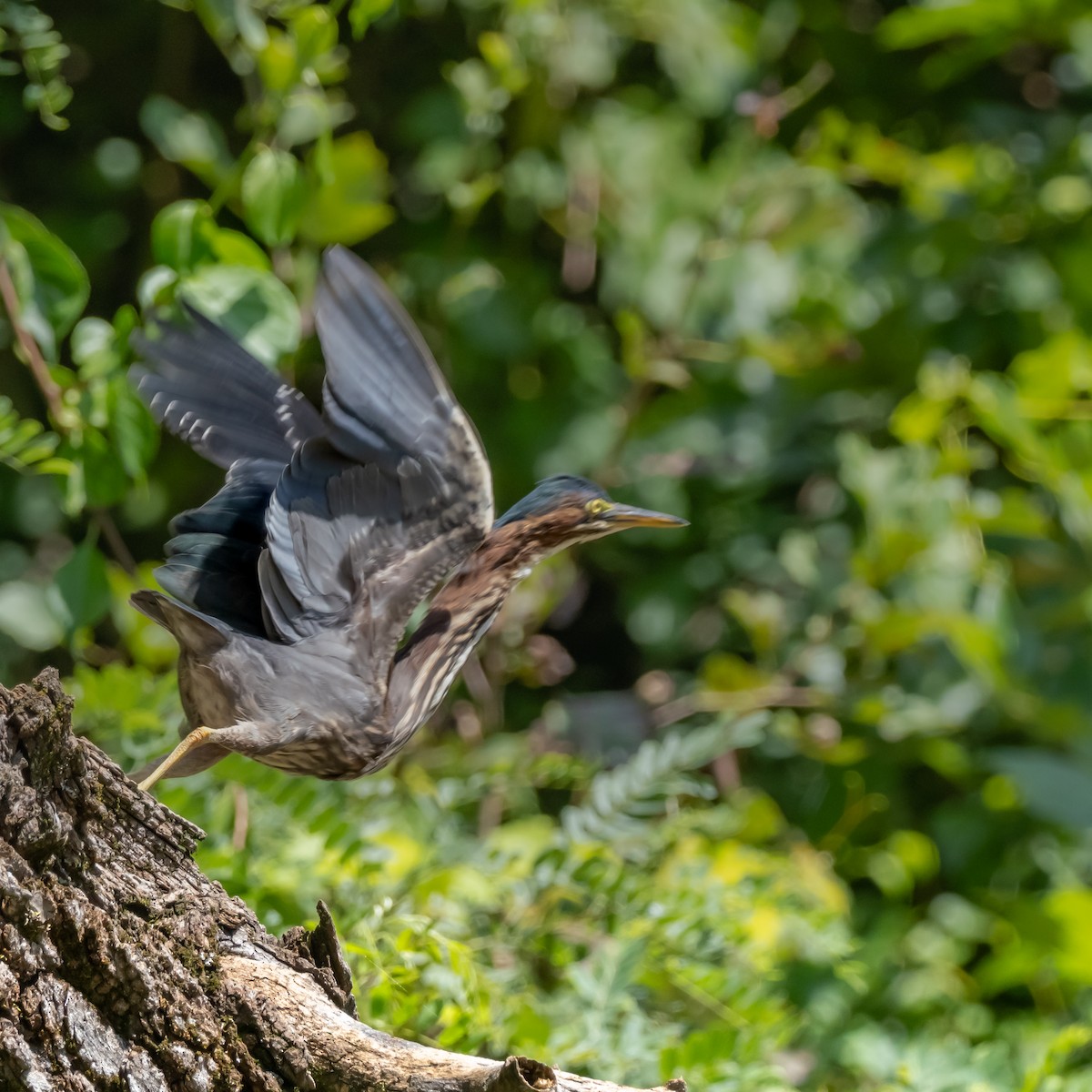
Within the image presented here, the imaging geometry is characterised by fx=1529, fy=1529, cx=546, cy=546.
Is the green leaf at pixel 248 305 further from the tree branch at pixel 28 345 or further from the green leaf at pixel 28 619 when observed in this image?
the green leaf at pixel 28 619

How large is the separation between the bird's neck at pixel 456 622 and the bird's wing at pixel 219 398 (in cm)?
26

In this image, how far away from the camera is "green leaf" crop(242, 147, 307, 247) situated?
2.01m

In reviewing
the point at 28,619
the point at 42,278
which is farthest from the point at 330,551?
the point at 28,619

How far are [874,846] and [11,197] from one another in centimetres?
224

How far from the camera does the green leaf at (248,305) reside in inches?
77.8

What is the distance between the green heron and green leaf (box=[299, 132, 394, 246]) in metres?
0.64

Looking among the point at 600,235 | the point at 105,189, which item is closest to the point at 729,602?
the point at 600,235

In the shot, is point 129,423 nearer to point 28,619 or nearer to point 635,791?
point 28,619

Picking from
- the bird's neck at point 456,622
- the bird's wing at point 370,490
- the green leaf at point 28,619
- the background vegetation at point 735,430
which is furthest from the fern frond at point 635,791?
the green leaf at point 28,619

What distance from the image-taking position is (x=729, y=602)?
3.12 metres

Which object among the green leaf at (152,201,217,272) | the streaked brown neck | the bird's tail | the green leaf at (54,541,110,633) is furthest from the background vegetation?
the bird's tail

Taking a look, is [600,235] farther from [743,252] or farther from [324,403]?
[324,403]

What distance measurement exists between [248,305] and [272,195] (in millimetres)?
150

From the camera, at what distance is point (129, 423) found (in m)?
1.96
